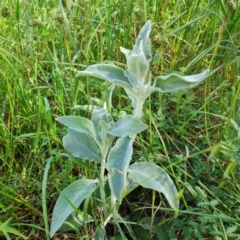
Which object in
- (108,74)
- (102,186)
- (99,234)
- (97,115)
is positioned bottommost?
(99,234)

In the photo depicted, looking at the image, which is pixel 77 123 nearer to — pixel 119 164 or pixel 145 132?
pixel 119 164

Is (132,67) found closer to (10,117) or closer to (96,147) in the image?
(96,147)

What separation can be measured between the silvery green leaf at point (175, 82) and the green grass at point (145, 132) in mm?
119

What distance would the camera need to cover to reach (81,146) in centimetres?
114

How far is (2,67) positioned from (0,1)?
1.39 feet

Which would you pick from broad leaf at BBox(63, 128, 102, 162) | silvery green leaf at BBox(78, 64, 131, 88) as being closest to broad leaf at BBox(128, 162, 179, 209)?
broad leaf at BBox(63, 128, 102, 162)

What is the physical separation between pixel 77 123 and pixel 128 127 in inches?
5.2

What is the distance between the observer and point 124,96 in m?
1.48

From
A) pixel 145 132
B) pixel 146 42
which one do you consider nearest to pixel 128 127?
pixel 146 42

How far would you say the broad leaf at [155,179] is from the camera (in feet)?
3.41

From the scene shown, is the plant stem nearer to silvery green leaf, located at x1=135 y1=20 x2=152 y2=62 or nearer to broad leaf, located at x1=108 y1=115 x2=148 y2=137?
broad leaf, located at x1=108 y1=115 x2=148 y2=137

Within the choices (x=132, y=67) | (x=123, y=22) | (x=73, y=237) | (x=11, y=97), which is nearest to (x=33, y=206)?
(x=73, y=237)

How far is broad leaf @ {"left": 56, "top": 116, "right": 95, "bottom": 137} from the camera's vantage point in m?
1.06

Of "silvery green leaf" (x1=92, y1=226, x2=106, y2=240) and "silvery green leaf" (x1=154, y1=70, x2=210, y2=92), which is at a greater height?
"silvery green leaf" (x1=154, y1=70, x2=210, y2=92)
